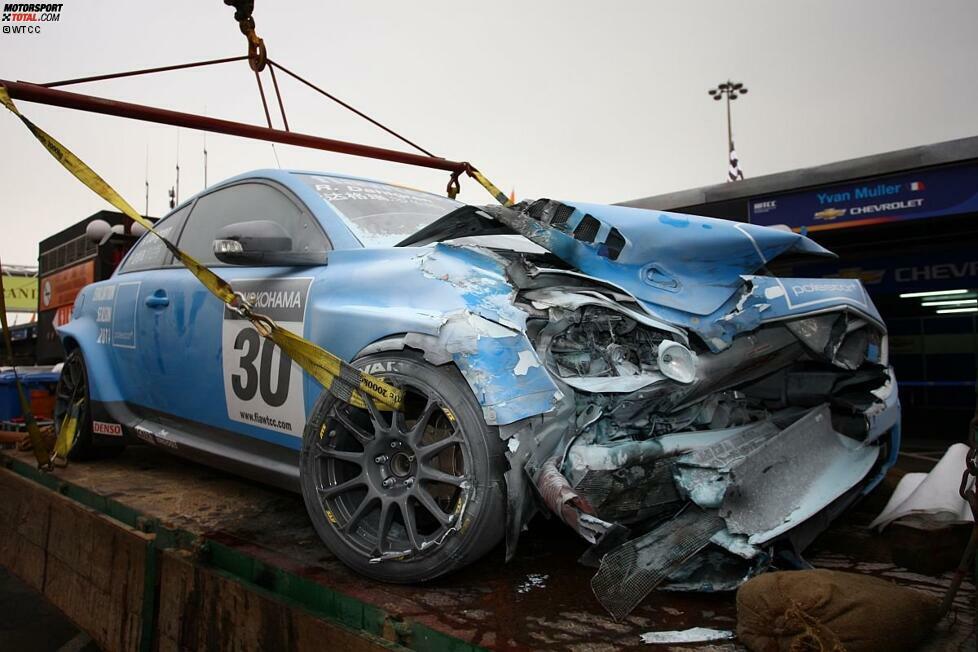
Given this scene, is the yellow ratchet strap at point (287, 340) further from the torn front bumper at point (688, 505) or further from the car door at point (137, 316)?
the car door at point (137, 316)

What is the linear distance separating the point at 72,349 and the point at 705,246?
11.6ft

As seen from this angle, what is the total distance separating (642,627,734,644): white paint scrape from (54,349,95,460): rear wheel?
10.5 feet

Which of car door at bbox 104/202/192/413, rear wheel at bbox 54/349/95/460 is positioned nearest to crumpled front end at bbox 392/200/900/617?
car door at bbox 104/202/192/413

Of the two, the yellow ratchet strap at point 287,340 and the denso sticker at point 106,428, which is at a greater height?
the yellow ratchet strap at point 287,340

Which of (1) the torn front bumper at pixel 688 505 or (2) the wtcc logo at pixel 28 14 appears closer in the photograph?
(1) the torn front bumper at pixel 688 505

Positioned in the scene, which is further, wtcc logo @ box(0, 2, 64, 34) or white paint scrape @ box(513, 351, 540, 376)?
wtcc logo @ box(0, 2, 64, 34)

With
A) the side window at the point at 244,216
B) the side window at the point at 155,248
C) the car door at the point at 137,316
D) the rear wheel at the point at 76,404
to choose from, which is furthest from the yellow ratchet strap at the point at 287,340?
the rear wheel at the point at 76,404

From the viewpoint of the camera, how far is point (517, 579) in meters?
2.01

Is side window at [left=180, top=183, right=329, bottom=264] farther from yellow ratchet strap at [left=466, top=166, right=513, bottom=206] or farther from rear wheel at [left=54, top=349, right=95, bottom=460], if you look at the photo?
yellow ratchet strap at [left=466, top=166, right=513, bottom=206]

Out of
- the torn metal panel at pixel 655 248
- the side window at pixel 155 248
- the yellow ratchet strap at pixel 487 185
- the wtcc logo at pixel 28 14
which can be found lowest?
the torn metal panel at pixel 655 248

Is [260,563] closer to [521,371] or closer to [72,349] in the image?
[521,371]

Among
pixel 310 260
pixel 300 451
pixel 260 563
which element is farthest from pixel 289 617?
pixel 310 260

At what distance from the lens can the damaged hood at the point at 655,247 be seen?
2070mm

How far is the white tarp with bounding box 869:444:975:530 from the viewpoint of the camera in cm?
227
